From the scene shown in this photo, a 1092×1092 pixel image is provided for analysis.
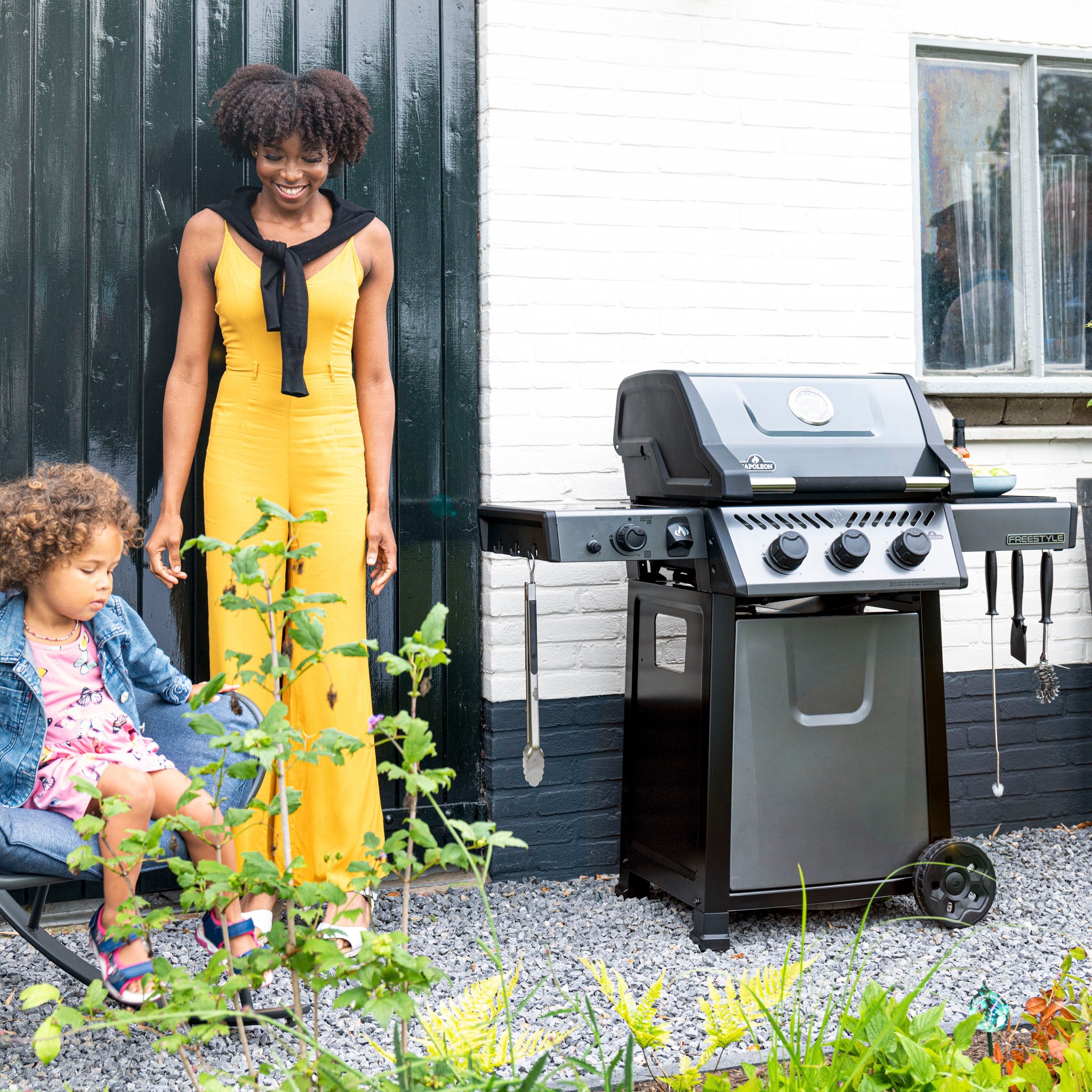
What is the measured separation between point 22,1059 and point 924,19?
140 inches

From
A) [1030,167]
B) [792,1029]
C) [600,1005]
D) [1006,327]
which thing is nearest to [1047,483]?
[1006,327]

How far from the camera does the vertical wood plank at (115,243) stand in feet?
9.00

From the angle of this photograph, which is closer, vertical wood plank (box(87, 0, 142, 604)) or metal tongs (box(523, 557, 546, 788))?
metal tongs (box(523, 557, 546, 788))

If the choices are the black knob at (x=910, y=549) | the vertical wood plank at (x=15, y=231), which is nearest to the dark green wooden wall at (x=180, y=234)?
the vertical wood plank at (x=15, y=231)

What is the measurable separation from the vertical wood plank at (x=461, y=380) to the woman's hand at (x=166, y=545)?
0.73 m

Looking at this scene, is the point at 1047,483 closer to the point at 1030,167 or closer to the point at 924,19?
the point at 1030,167

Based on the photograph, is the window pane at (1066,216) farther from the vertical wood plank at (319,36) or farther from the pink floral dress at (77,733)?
the pink floral dress at (77,733)

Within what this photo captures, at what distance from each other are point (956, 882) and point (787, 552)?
0.94 meters

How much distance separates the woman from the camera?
100 inches

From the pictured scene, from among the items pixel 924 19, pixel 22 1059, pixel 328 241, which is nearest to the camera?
pixel 22 1059

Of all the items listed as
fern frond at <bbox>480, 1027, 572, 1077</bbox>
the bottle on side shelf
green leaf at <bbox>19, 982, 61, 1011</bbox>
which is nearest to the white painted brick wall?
the bottle on side shelf

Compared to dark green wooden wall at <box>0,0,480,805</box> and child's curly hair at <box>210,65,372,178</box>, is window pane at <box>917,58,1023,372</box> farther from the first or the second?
child's curly hair at <box>210,65,372,178</box>

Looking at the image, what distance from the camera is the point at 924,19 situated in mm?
3445

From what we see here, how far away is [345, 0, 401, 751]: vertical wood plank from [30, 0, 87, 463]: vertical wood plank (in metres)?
0.66
